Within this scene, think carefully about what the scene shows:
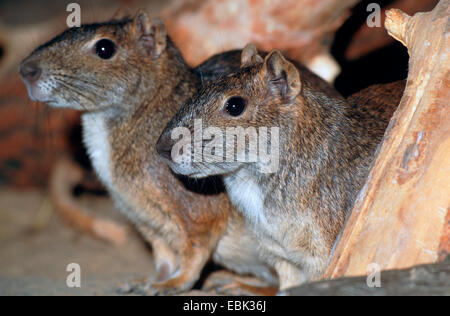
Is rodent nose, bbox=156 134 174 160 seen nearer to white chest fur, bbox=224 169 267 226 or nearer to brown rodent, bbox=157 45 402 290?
brown rodent, bbox=157 45 402 290

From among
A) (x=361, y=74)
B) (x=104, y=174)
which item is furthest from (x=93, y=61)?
(x=361, y=74)

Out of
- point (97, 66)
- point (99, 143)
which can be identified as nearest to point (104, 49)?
point (97, 66)

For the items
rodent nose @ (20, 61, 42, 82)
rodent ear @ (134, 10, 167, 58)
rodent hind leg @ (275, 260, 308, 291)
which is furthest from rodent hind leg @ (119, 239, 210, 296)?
→ rodent nose @ (20, 61, 42, 82)

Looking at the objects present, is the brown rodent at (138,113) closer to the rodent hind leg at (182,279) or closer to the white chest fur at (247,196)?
the rodent hind leg at (182,279)

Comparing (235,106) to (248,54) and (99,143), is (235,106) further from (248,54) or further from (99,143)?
(99,143)

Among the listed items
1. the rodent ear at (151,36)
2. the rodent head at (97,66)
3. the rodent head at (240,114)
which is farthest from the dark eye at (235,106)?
the rodent ear at (151,36)

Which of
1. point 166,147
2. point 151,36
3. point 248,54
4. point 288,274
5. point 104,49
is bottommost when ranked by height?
point 288,274
